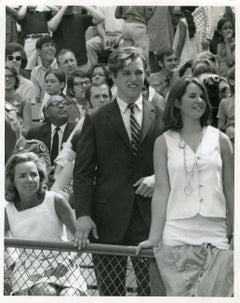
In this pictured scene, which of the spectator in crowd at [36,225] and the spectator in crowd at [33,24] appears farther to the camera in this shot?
the spectator in crowd at [33,24]

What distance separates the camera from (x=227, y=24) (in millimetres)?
4098


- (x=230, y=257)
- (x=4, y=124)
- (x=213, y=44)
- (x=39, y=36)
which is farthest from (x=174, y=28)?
(x=230, y=257)

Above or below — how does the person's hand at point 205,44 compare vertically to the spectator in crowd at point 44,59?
above

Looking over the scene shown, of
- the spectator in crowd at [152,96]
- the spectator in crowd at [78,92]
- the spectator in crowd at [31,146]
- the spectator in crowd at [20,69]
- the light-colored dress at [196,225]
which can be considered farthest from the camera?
the spectator in crowd at [20,69]

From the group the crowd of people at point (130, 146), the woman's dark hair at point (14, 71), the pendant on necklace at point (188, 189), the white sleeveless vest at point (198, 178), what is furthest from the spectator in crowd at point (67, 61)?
the pendant on necklace at point (188, 189)

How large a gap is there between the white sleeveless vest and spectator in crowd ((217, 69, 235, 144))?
22 cm

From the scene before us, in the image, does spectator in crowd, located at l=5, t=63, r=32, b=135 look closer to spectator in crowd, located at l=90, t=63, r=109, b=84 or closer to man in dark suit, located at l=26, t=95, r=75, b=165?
man in dark suit, located at l=26, t=95, r=75, b=165

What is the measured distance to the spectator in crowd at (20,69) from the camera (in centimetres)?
409

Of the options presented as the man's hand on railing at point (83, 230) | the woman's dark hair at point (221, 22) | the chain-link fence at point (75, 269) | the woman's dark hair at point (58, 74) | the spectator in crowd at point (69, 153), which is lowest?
the chain-link fence at point (75, 269)

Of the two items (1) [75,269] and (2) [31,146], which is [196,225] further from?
(2) [31,146]

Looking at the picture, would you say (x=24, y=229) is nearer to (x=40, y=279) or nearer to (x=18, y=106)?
(x=40, y=279)

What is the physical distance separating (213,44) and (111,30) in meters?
0.48

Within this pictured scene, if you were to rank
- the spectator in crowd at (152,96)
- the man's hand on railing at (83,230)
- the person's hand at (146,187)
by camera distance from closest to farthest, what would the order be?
the man's hand on railing at (83,230), the person's hand at (146,187), the spectator in crowd at (152,96)

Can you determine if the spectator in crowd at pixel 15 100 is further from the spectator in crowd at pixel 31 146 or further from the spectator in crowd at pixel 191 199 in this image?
the spectator in crowd at pixel 191 199
